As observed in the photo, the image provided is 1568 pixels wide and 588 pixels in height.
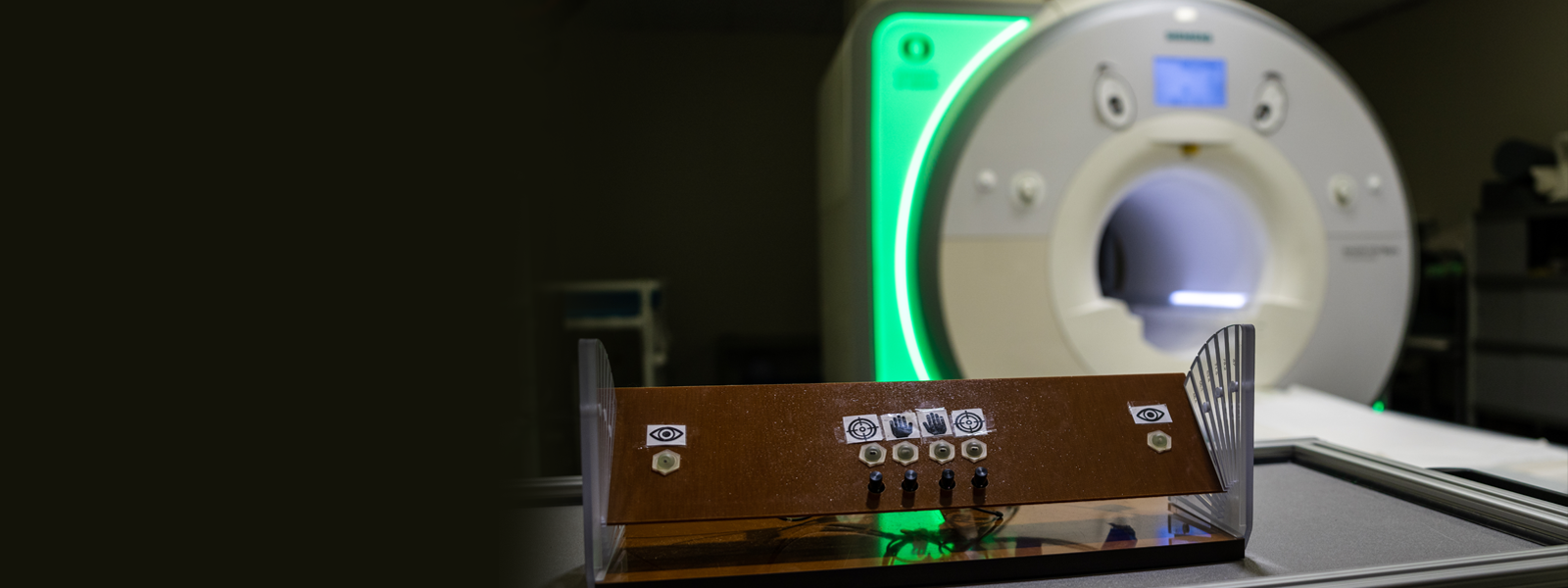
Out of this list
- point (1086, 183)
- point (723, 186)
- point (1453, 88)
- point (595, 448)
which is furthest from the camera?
point (723, 186)

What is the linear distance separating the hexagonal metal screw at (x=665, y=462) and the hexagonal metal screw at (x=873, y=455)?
0.12m

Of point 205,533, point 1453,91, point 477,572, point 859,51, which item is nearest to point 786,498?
point 477,572

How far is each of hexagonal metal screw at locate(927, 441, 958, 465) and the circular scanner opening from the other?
39.5 inches

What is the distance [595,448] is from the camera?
1.66ft

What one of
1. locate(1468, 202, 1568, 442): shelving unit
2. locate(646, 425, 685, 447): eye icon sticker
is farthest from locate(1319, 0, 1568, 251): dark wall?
locate(646, 425, 685, 447): eye icon sticker

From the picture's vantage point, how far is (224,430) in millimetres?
182

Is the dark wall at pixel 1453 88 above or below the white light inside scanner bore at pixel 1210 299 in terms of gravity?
above

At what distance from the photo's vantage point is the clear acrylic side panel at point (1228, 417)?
577 mm

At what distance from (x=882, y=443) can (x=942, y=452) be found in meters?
0.04

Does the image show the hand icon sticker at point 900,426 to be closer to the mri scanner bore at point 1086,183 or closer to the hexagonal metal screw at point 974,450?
the hexagonal metal screw at point 974,450

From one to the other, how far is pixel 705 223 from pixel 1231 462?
10.0ft

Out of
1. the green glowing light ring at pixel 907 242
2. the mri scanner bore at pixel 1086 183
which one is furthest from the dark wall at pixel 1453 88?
the green glowing light ring at pixel 907 242

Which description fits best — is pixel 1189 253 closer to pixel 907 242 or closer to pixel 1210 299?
pixel 1210 299

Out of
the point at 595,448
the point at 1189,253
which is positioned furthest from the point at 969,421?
the point at 1189,253
